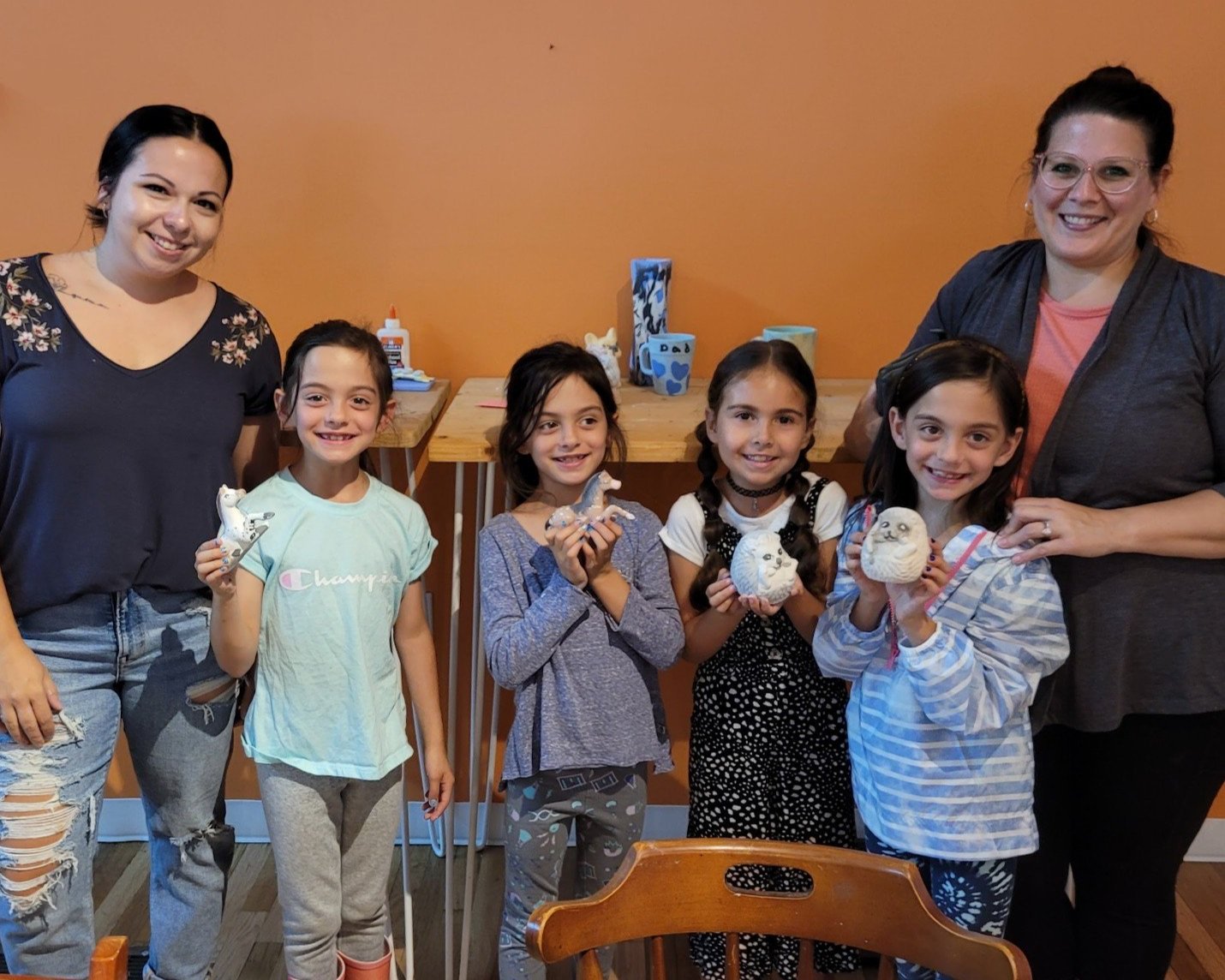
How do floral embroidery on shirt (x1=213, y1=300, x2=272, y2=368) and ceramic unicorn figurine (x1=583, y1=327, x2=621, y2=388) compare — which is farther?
ceramic unicorn figurine (x1=583, y1=327, x2=621, y2=388)

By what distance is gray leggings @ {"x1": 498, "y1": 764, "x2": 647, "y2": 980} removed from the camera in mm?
1676

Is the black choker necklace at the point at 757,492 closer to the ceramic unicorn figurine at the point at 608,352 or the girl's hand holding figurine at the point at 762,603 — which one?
the girl's hand holding figurine at the point at 762,603

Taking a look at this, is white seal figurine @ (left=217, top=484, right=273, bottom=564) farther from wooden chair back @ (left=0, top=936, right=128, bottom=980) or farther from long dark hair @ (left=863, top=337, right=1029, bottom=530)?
long dark hair @ (left=863, top=337, right=1029, bottom=530)

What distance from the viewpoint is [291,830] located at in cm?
161

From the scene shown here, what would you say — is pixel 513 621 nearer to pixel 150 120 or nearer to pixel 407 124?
pixel 150 120

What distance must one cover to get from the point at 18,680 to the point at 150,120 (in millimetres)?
761

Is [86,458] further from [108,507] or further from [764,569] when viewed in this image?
[764,569]

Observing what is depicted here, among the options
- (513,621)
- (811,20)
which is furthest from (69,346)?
(811,20)

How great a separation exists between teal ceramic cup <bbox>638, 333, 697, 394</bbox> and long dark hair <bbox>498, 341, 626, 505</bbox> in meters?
0.29

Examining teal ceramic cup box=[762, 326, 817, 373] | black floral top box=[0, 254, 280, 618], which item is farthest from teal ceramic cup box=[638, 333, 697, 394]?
black floral top box=[0, 254, 280, 618]

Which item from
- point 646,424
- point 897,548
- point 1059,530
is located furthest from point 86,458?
point 1059,530

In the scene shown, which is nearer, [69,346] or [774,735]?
[69,346]

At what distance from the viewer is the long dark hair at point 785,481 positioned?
1.61 metres

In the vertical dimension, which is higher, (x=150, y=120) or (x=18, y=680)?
(x=150, y=120)
